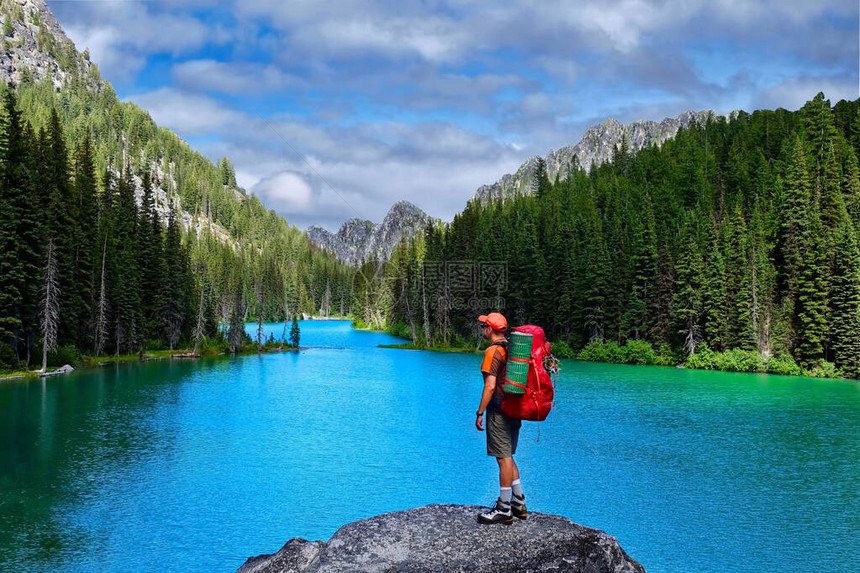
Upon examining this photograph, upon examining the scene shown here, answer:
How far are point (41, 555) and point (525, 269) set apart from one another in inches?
3164

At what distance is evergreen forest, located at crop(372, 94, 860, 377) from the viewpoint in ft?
211

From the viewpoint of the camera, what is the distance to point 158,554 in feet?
57.3

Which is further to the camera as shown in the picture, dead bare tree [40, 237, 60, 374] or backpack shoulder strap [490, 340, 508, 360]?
dead bare tree [40, 237, 60, 374]

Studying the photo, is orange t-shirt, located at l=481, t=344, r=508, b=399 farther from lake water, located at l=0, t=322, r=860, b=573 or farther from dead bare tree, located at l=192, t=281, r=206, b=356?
dead bare tree, located at l=192, t=281, r=206, b=356

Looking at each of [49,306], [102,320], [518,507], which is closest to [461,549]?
[518,507]

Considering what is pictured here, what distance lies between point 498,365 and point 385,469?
18984 millimetres

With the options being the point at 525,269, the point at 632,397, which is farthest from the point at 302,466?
the point at 525,269

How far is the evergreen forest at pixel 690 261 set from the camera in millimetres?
64375

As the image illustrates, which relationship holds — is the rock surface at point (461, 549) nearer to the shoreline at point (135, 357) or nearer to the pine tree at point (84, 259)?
the shoreline at point (135, 357)

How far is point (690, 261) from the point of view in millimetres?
72875

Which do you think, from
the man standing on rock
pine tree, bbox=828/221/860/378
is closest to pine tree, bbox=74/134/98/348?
the man standing on rock

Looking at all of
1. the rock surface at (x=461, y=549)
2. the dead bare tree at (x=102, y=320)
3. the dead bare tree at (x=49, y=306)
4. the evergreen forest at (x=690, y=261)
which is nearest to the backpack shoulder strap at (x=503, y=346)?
the rock surface at (x=461, y=549)

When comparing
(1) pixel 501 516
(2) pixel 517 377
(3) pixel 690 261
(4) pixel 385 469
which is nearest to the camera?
(2) pixel 517 377

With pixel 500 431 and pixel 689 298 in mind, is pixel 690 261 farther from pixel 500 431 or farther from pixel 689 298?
pixel 500 431
